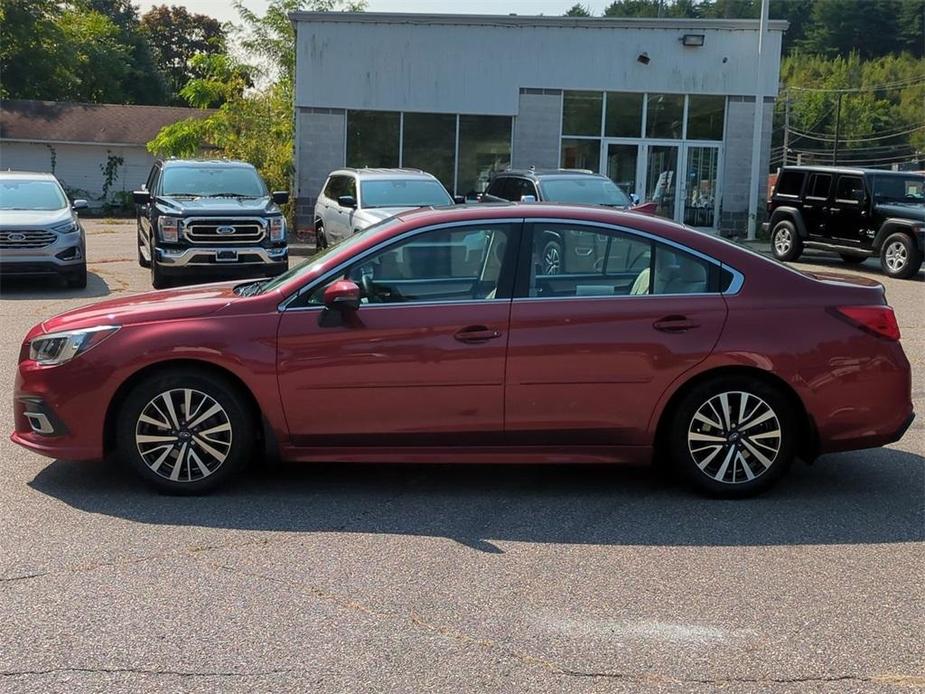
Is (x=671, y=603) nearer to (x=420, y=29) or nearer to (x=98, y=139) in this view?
(x=420, y=29)

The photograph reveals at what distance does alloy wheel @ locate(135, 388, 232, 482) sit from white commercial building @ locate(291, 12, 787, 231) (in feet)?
67.8

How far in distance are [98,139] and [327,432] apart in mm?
41509

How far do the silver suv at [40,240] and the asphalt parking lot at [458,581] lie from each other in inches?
353

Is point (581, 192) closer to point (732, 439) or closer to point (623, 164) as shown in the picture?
point (623, 164)

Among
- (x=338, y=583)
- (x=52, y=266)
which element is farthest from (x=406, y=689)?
(x=52, y=266)

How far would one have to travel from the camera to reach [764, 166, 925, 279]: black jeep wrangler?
61.5 ft

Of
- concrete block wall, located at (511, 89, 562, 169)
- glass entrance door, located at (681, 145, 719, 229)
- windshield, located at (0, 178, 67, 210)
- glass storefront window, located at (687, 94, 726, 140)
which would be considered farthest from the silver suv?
glass storefront window, located at (687, 94, 726, 140)

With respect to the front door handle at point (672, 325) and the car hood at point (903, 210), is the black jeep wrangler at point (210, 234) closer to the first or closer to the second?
the front door handle at point (672, 325)

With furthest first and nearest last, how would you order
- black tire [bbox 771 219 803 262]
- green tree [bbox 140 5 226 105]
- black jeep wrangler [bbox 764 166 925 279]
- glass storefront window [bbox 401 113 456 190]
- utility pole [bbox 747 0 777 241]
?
green tree [bbox 140 5 226 105] → glass storefront window [bbox 401 113 456 190] → utility pole [bbox 747 0 777 241] → black tire [bbox 771 219 803 262] → black jeep wrangler [bbox 764 166 925 279]

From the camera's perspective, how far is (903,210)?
1884 centimetres

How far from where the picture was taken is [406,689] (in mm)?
3771

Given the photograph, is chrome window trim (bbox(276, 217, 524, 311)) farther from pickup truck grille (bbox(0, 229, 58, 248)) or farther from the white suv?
pickup truck grille (bbox(0, 229, 58, 248))

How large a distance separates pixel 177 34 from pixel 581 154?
57.5 meters

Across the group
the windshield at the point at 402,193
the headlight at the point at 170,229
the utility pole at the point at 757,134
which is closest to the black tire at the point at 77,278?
the headlight at the point at 170,229
